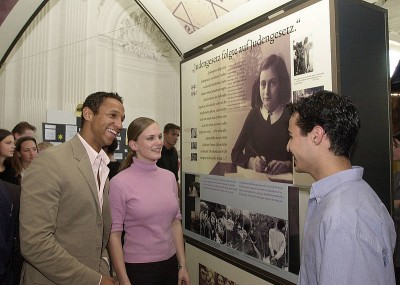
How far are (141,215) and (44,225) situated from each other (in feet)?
2.58

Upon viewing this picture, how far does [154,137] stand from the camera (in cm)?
254

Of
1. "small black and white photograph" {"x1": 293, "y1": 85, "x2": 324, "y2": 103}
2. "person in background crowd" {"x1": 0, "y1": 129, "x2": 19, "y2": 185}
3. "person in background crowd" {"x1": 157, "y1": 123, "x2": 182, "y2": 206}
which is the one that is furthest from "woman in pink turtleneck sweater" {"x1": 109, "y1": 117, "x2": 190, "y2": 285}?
"person in background crowd" {"x1": 157, "y1": 123, "x2": 182, "y2": 206}

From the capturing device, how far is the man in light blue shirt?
1075mm

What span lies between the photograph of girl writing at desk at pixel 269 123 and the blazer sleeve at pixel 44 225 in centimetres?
123

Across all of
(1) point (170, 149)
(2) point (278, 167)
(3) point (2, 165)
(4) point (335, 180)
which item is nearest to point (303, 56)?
(2) point (278, 167)

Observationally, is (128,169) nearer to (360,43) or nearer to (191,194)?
(191,194)

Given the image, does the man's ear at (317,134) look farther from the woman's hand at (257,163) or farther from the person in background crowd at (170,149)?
the person in background crowd at (170,149)

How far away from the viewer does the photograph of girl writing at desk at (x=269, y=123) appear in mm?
2053

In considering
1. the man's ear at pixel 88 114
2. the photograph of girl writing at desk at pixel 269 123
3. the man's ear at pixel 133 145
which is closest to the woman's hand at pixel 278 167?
the photograph of girl writing at desk at pixel 269 123

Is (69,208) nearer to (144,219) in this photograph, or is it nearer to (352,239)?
(144,219)

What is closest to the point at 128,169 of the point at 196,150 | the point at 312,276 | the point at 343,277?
the point at 196,150

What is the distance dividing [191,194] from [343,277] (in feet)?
6.99

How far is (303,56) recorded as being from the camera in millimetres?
1901

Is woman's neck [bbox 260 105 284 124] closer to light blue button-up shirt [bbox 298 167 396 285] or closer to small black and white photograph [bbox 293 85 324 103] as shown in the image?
small black and white photograph [bbox 293 85 324 103]
